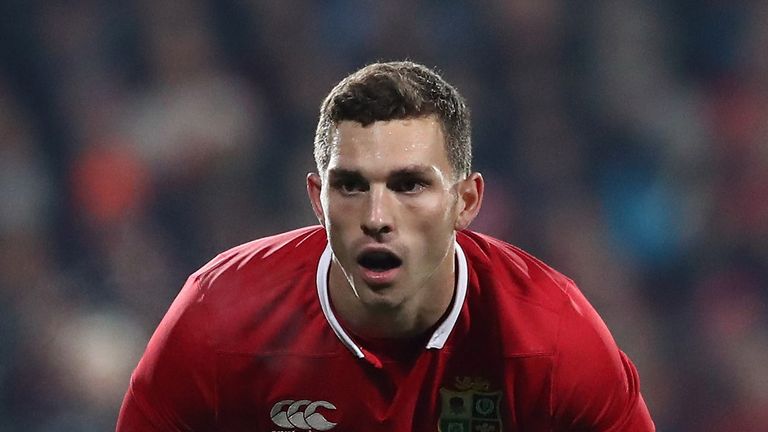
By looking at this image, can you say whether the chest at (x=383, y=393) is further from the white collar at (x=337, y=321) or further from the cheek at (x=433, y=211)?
the cheek at (x=433, y=211)

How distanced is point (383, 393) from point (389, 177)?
0.50 meters

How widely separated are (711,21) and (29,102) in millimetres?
2705

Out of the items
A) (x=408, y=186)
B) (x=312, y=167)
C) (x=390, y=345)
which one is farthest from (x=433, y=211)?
(x=312, y=167)

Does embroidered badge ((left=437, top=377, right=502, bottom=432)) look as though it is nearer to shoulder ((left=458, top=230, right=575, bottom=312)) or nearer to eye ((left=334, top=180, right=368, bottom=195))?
shoulder ((left=458, top=230, right=575, bottom=312))

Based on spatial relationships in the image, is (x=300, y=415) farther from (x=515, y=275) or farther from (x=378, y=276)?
(x=515, y=275)

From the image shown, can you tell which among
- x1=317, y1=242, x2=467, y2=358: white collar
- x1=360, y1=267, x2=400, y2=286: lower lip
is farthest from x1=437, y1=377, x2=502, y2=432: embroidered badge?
x1=360, y1=267, x2=400, y2=286: lower lip

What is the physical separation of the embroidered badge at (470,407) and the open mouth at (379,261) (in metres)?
0.35

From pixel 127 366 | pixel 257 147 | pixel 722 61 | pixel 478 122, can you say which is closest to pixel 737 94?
pixel 722 61

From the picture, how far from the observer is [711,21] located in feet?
14.6

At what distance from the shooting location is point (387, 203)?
78.5 inches

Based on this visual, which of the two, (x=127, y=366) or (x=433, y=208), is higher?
(x=433, y=208)

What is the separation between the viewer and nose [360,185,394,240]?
6.50ft

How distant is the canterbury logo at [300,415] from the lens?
2.25 meters

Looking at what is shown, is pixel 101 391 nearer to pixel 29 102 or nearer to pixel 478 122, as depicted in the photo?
pixel 29 102
